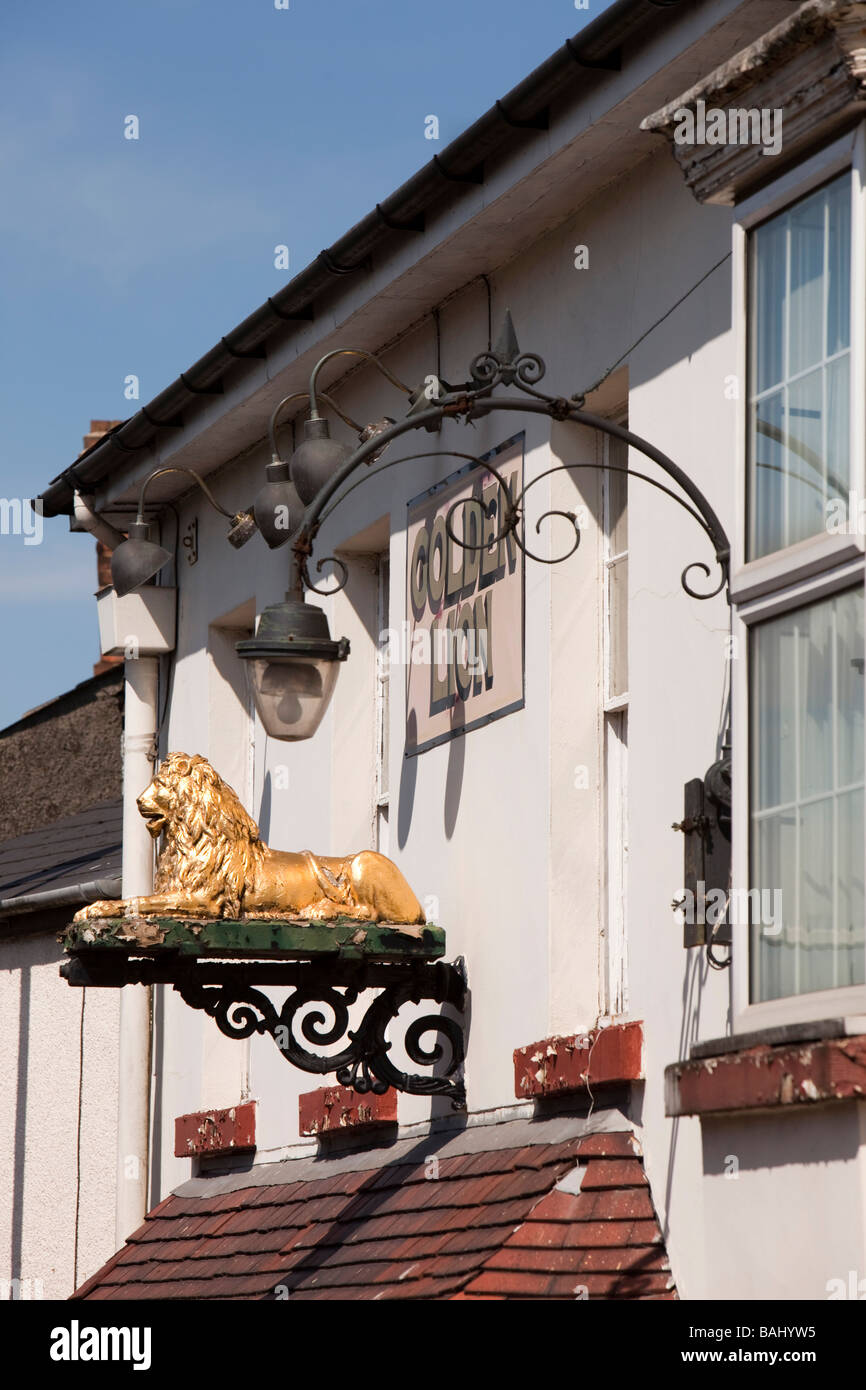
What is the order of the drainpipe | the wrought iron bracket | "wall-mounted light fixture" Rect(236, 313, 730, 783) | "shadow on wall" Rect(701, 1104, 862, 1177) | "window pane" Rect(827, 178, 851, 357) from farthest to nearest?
the drainpipe
the wrought iron bracket
"wall-mounted light fixture" Rect(236, 313, 730, 783)
"window pane" Rect(827, 178, 851, 357)
"shadow on wall" Rect(701, 1104, 862, 1177)

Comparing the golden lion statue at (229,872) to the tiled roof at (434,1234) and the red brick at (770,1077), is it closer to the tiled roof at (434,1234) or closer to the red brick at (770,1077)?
the tiled roof at (434,1234)

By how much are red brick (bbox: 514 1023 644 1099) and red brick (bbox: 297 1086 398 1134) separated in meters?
1.46

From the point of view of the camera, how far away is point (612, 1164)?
299 inches

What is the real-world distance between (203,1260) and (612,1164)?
3653 mm

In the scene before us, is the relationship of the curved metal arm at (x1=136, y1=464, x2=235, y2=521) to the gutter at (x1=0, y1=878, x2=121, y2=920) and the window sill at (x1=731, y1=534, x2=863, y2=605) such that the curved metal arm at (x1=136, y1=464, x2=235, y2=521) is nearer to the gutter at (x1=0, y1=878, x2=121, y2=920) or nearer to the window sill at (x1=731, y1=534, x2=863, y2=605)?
the gutter at (x1=0, y1=878, x2=121, y2=920)

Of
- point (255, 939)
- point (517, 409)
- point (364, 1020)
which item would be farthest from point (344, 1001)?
point (517, 409)

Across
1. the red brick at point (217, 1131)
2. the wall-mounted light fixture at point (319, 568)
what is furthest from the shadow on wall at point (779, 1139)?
the red brick at point (217, 1131)

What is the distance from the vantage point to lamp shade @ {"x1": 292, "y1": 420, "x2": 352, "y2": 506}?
9.25 meters

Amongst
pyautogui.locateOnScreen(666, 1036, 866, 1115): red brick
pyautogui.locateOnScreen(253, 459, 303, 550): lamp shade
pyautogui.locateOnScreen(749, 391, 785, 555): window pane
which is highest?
pyautogui.locateOnScreen(253, 459, 303, 550): lamp shade

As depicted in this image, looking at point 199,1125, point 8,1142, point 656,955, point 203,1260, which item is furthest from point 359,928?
point 8,1142

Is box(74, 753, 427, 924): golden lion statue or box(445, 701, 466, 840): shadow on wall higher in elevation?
box(445, 701, 466, 840): shadow on wall

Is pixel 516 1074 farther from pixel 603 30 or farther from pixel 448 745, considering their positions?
pixel 603 30

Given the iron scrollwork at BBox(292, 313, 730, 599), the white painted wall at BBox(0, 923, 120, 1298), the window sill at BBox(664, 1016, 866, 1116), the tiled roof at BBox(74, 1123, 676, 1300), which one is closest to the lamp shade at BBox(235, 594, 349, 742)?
the iron scrollwork at BBox(292, 313, 730, 599)

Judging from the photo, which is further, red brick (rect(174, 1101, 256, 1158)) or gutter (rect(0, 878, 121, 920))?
gutter (rect(0, 878, 121, 920))
